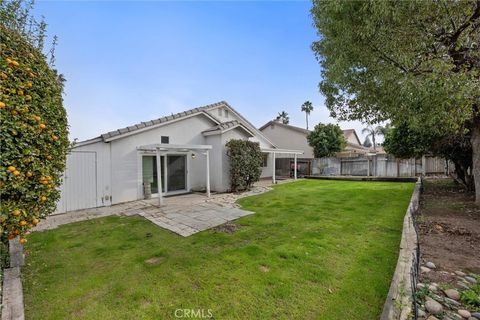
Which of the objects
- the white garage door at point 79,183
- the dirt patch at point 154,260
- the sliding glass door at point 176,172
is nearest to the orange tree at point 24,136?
the dirt patch at point 154,260

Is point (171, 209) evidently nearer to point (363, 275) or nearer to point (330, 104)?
point (363, 275)

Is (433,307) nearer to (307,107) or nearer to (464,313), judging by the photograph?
(464,313)

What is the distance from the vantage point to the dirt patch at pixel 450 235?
4.01m

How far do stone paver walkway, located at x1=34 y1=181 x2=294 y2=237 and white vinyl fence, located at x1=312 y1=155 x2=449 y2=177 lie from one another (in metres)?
14.0

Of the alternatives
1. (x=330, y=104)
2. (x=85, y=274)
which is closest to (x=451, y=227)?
(x=330, y=104)

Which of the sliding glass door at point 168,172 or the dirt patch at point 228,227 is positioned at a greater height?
the sliding glass door at point 168,172

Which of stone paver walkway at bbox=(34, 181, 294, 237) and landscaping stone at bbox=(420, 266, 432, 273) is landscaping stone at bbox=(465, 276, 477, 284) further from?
stone paver walkway at bbox=(34, 181, 294, 237)

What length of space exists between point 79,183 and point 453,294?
36.3 ft

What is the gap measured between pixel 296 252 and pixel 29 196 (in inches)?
167

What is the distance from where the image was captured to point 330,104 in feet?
29.6

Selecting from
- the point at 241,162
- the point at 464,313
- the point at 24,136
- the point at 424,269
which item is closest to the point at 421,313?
the point at 464,313

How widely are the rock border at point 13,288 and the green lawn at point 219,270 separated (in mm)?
164

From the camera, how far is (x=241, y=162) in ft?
40.4

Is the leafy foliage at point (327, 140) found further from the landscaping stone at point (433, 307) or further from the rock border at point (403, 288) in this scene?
the landscaping stone at point (433, 307)
